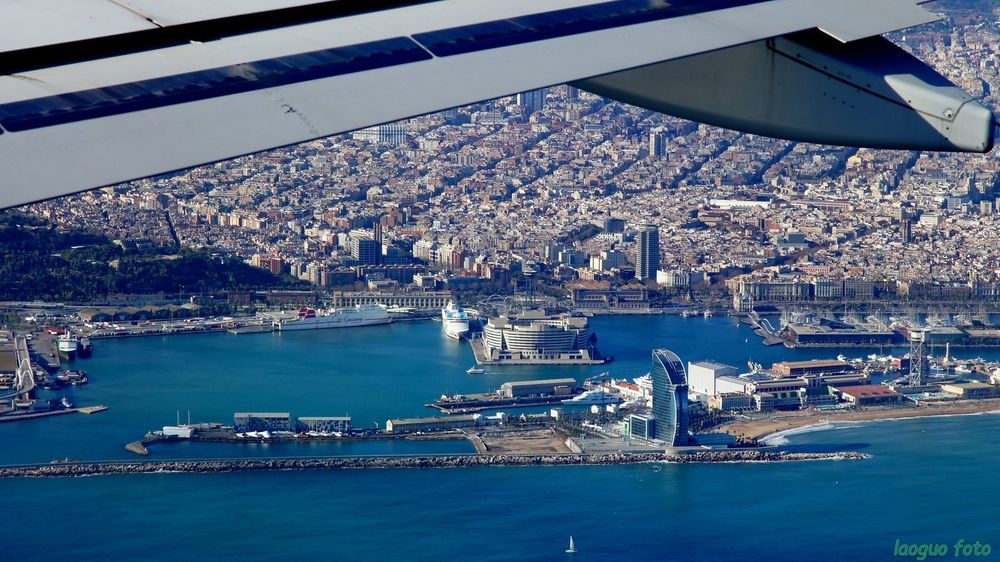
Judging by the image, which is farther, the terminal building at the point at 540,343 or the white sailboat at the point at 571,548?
the terminal building at the point at 540,343

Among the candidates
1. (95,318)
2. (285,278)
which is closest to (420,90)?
(95,318)

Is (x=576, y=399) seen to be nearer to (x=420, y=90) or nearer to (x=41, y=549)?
(x=41, y=549)

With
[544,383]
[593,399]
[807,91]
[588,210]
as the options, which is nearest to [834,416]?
[593,399]

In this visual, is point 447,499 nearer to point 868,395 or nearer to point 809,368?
point 868,395

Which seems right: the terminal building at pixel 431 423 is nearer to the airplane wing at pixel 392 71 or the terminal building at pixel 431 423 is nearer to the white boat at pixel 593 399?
the white boat at pixel 593 399

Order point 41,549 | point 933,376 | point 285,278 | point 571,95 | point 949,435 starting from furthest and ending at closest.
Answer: point 571,95
point 285,278
point 933,376
point 949,435
point 41,549

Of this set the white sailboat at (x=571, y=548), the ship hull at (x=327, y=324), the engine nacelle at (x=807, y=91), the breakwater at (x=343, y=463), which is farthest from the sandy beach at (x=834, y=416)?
the engine nacelle at (x=807, y=91)
